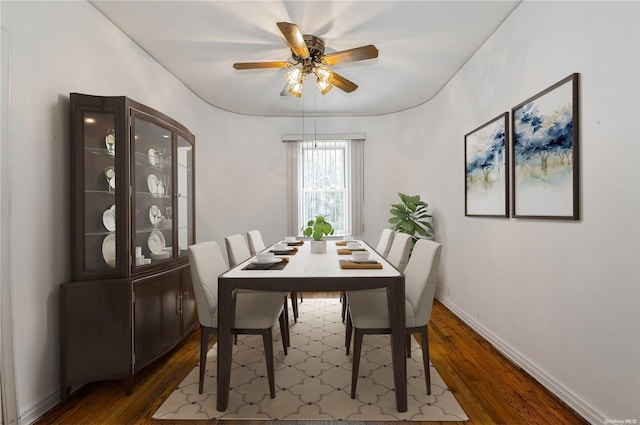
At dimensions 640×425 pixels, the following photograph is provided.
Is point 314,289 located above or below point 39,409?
above

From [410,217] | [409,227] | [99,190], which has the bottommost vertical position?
[409,227]

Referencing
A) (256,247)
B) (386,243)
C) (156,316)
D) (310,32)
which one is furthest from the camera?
(256,247)

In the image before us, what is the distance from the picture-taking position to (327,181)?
5.25m

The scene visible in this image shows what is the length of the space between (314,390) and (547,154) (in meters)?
2.15

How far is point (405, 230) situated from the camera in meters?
4.23

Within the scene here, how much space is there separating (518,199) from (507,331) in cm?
106

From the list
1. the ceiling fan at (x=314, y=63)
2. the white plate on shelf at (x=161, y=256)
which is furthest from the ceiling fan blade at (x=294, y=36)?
the white plate on shelf at (x=161, y=256)

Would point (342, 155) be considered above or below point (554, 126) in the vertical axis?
above

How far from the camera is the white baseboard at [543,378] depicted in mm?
1765

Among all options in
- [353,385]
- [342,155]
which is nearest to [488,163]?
[353,385]

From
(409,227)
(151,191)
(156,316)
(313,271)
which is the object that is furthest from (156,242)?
(409,227)

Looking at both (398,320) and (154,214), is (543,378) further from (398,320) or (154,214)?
(154,214)

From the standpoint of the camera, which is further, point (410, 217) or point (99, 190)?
point (410, 217)

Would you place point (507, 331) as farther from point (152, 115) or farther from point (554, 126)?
point (152, 115)
